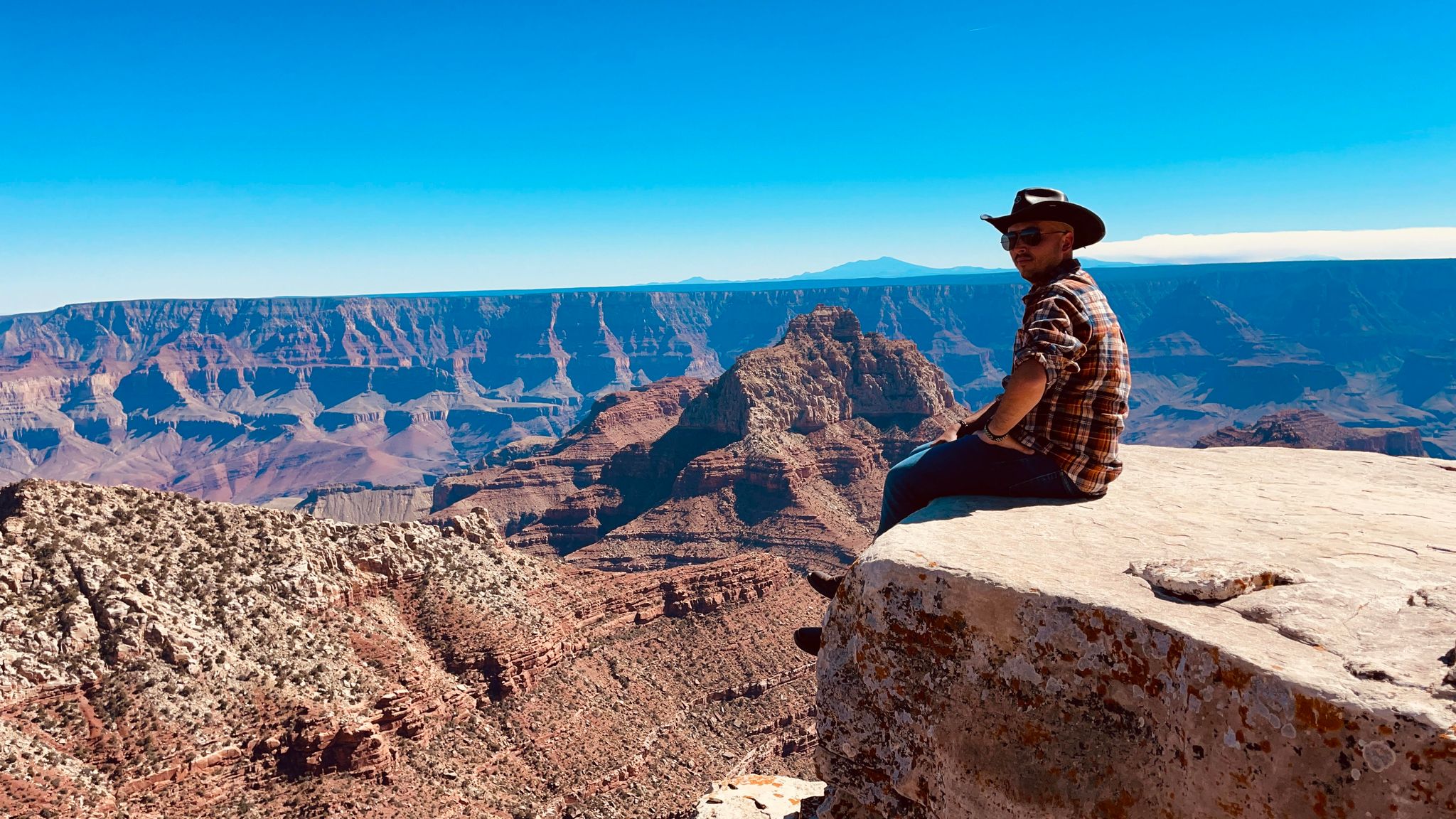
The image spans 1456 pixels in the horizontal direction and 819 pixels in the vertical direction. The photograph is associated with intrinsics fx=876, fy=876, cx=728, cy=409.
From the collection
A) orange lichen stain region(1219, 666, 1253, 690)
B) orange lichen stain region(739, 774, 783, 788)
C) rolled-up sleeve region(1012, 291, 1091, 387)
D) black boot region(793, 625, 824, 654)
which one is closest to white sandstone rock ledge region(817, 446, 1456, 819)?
orange lichen stain region(1219, 666, 1253, 690)

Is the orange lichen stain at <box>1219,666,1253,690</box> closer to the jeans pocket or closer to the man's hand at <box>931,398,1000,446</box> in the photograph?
the jeans pocket

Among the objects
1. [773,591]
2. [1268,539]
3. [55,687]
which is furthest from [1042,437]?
[773,591]

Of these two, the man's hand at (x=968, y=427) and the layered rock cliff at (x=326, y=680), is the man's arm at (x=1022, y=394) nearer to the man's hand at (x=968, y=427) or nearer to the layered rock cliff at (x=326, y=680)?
the man's hand at (x=968, y=427)

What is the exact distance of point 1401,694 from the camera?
3803 mm

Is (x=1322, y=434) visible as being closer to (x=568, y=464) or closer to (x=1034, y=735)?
(x=568, y=464)

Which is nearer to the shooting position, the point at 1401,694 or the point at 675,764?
the point at 1401,694

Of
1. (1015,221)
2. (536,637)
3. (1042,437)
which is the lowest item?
(536,637)

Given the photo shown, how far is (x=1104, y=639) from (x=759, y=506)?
90.0m

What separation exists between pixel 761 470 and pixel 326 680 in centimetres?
6868

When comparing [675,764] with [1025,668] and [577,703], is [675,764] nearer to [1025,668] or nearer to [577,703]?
[577,703]

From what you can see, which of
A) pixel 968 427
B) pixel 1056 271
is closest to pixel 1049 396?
pixel 968 427

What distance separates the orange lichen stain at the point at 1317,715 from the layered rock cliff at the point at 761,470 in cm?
7950

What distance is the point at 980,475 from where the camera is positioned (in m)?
7.18

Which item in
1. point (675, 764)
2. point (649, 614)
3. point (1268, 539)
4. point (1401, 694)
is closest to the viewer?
point (1401, 694)
